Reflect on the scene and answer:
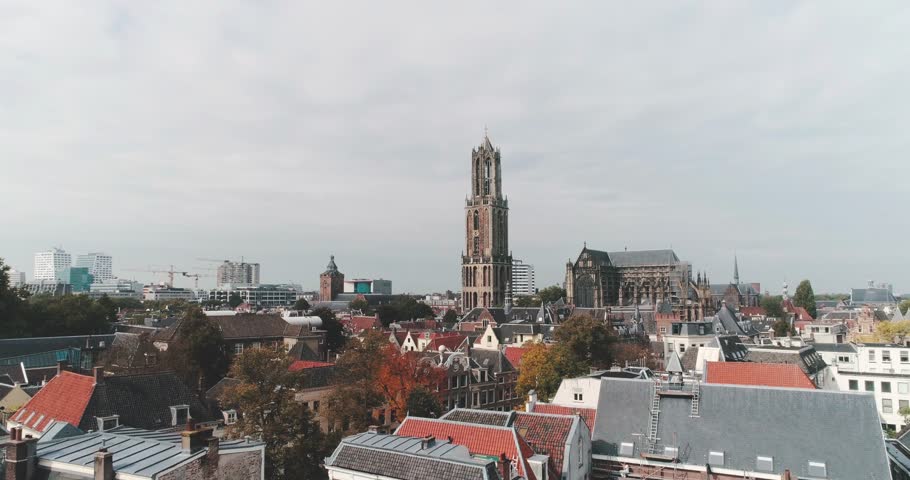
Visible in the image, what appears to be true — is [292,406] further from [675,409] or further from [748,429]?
[748,429]

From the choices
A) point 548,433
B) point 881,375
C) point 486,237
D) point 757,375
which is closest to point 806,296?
point 486,237

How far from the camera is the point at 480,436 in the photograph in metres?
26.6

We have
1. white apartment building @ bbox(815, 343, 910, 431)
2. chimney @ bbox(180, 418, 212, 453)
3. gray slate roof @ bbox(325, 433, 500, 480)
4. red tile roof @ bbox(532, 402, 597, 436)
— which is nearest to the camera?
chimney @ bbox(180, 418, 212, 453)

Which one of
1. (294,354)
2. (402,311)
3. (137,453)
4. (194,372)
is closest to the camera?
(137,453)

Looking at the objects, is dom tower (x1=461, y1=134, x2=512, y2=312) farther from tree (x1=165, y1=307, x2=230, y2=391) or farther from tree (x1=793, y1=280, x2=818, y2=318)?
tree (x1=165, y1=307, x2=230, y2=391)

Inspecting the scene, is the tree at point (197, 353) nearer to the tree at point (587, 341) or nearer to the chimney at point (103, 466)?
the tree at point (587, 341)

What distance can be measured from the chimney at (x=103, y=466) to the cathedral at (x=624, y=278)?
12979 centimetres

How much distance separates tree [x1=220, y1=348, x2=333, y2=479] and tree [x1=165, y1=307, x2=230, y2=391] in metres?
22.3

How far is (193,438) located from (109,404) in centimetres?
2132

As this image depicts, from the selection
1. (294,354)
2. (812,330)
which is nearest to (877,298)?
(812,330)

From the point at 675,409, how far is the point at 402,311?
10994cm

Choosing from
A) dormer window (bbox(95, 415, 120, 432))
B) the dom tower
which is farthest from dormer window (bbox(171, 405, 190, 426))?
the dom tower

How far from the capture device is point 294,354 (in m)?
65.7

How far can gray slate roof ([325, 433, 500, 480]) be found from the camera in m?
20.4
